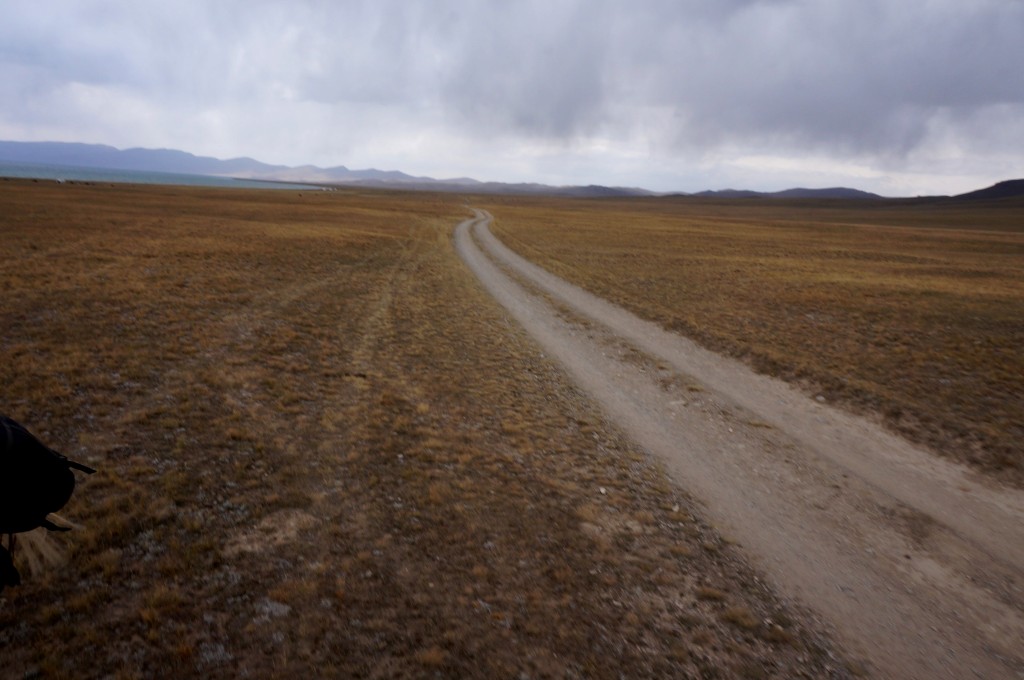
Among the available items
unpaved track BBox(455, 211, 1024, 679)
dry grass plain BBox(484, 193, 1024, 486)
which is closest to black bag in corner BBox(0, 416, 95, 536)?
unpaved track BBox(455, 211, 1024, 679)

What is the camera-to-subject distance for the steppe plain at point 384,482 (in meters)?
4.98

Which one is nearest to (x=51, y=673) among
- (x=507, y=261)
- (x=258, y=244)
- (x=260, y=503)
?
(x=260, y=503)

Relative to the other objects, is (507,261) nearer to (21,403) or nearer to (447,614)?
(21,403)

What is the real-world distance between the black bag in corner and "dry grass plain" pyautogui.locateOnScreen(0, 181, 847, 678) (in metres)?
2.14

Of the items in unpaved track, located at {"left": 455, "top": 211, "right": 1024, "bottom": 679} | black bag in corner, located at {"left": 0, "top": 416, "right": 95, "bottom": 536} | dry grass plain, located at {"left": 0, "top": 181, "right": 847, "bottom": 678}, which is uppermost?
black bag in corner, located at {"left": 0, "top": 416, "right": 95, "bottom": 536}

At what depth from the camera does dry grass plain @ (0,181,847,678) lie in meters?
4.89

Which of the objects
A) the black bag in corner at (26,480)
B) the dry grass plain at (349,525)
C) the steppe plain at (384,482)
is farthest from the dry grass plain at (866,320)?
the black bag in corner at (26,480)

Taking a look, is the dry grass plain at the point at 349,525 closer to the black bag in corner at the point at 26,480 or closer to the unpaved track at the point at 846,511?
the unpaved track at the point at 846,511

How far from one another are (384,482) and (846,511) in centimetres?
732

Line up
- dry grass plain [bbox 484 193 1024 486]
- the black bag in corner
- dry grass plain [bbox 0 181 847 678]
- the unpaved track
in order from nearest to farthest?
the black bag in corner < dry grass plain [bbox 0 181 847 678] < the unpaved track < dry grass plain [bbox 484 193 1024 486]

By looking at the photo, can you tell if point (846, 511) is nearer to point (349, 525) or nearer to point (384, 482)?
point (384, 482)

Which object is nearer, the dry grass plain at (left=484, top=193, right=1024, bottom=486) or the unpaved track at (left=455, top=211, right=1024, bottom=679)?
the unpaved track at (left=455, top=211, right=1024, bottom=679)

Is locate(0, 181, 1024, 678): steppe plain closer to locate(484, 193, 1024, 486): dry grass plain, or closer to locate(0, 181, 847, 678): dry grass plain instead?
locate(0, 181, 847, 678): dry grass plain

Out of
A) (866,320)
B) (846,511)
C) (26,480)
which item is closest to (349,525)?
(26,480)
